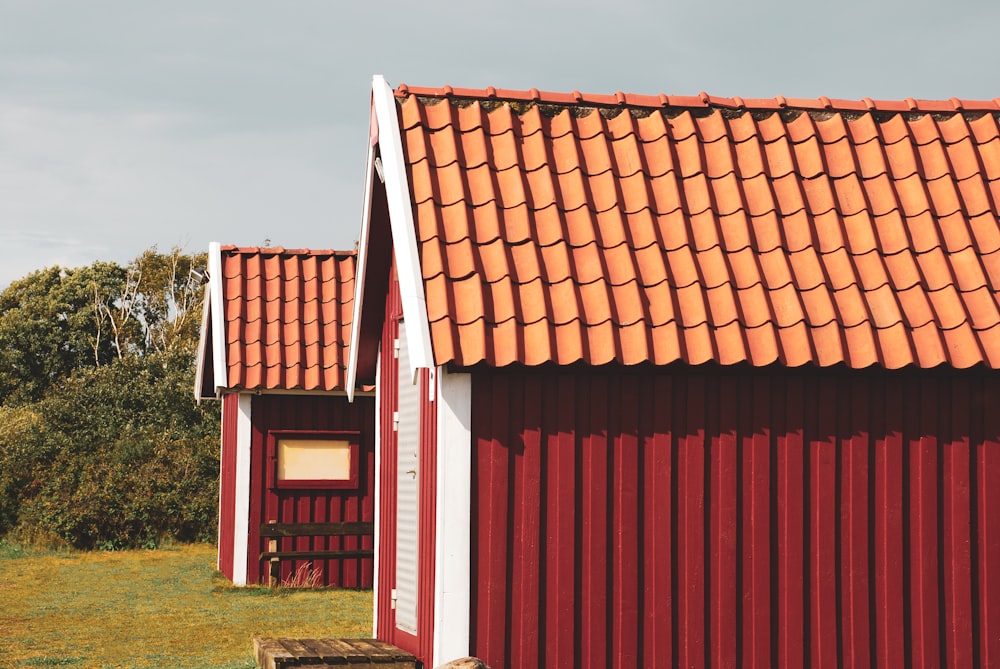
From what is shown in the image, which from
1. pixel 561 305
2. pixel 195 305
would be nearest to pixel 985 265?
pixel 561 305

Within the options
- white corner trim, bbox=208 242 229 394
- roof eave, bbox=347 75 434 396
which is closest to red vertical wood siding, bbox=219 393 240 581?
white corner trim, bbox=208 242 229 394

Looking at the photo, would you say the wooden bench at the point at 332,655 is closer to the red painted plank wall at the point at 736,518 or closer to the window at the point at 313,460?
the red painted plank wall at the point at 736,518

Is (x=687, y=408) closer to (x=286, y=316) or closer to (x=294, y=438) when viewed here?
(x=294, y=438)

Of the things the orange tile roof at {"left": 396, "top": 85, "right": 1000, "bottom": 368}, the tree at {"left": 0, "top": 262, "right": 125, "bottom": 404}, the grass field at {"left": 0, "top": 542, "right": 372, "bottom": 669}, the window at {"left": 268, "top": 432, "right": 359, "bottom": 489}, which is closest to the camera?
the orange tile roof at {"left": 396, "top": 85, "right": 1000, "bottom": 368}

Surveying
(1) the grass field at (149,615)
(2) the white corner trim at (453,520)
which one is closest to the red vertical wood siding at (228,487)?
(1) the grass field at (149,615)

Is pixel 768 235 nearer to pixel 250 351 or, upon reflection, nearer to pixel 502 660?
pixel 502 660

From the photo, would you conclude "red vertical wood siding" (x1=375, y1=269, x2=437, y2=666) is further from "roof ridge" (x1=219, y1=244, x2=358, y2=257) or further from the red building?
"roof ridge" (x1=219, y1=244, x2=358, y2=257)

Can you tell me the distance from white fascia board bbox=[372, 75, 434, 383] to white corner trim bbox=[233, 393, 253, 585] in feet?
27.4

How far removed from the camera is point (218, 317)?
17.6 meters

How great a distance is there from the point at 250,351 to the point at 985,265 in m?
10.6

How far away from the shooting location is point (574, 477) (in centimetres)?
843

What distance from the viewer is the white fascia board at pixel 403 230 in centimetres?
821

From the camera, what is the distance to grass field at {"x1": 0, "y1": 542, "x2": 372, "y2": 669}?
11.8 meters

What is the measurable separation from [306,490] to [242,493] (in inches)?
34.1
